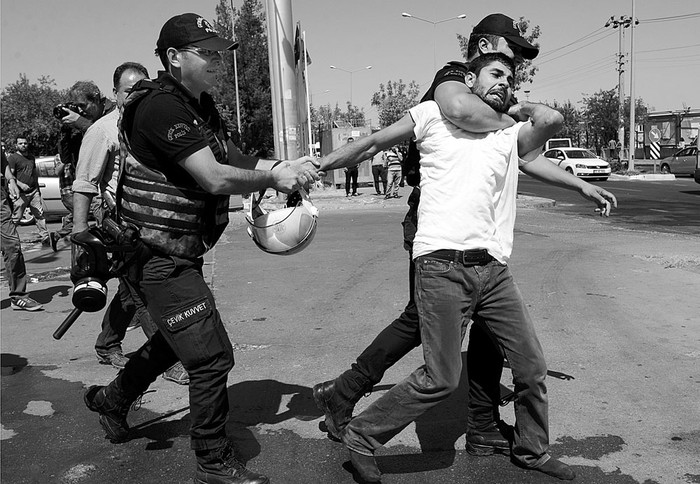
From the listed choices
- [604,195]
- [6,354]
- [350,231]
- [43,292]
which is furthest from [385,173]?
[604,195]

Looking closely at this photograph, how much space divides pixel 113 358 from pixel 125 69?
206cm

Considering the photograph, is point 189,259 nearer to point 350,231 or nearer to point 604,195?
point 604,195

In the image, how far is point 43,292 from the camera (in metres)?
8.03

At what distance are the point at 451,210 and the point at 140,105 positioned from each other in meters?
1.47

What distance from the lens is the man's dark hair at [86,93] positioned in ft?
17.7

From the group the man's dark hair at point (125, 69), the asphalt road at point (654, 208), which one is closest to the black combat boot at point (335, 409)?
the man's dark hair at point (125, 69)

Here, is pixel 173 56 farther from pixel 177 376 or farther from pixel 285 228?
pixel 177 376

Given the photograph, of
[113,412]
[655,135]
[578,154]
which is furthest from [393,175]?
[655,135]

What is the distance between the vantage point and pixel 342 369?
4.93 metres

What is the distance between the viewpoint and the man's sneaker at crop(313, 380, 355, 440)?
12.3 ft

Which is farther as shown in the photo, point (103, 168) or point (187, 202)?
point (103, 168)

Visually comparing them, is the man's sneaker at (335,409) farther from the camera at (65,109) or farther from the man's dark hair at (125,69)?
the camera at (65,109)

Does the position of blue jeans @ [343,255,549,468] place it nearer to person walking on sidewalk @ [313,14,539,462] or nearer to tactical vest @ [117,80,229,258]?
person walking on sidewalk @ [313,14,539,462]

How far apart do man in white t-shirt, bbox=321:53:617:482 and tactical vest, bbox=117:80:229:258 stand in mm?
911
